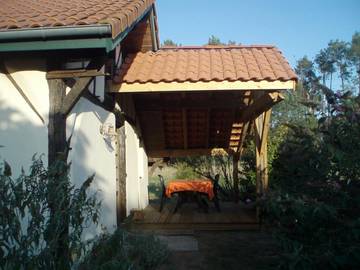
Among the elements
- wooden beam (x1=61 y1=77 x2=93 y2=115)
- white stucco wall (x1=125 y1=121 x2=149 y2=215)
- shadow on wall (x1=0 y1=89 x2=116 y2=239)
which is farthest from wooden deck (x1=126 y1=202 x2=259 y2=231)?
wooden beam (x1=61 y1=77 x2=93 y2=115)

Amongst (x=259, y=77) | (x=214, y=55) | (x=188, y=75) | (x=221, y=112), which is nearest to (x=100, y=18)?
(x=188, y=75)

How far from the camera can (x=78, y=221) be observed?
3094mm

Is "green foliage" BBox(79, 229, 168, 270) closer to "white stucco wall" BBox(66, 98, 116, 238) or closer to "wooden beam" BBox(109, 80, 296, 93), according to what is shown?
"white stucco wall" BBox(66, 98, 116, 238)

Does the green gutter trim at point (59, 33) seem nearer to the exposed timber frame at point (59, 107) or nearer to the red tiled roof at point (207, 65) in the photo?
the exposed timber frame at point (59, 107)

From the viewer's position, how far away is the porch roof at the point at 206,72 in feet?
20.7

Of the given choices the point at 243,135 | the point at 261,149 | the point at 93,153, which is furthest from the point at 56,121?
the point at 243,135

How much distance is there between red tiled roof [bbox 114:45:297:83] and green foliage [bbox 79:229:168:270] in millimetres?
3232

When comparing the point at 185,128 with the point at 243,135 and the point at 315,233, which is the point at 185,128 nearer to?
the point at 243,135

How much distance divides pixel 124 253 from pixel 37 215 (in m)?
0.81

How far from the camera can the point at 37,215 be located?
2982 mm

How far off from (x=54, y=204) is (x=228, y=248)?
173 inches

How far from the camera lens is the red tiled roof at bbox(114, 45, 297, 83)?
6.41 meters

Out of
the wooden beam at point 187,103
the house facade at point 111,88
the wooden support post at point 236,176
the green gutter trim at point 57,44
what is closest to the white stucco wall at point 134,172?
the house facade at point 111,88

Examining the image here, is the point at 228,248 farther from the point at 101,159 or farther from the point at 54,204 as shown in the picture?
the point at 54,204
